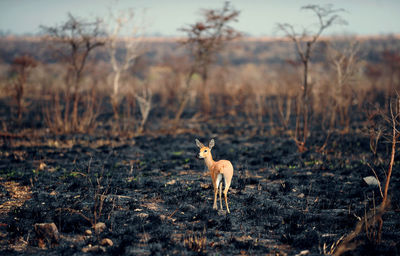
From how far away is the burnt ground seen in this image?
4648 mm

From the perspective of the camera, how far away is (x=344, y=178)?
802 cm

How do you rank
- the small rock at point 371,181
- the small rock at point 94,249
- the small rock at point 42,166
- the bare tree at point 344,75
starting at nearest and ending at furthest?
the small rock at point 94,249 < the small rock at point 371,181 < the small rock at point 42,166 < the bare tree at point 344,75

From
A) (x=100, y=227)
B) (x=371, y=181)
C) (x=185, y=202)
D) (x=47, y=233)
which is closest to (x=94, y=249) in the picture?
(x=100, y=227)

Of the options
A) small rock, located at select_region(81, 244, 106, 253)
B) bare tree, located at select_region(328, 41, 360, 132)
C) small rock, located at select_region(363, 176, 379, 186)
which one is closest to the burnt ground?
small rock, located at select_region(81, 244, 106, 253)

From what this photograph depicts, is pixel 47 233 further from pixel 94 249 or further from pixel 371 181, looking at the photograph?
pixel 371 181

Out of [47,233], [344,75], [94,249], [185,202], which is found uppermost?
[344,75]

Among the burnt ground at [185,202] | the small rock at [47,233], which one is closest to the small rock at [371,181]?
the burnt ground at [185,202]

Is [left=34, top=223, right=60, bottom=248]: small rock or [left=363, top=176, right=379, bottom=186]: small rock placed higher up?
[left=34, top=223, right=60, bottom=248]: small rock

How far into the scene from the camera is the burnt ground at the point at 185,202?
465 cm

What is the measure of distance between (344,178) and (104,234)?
20.4ft

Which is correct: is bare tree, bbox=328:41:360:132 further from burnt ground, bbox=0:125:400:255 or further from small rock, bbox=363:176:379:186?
small rock, bbox=363:176:379:186

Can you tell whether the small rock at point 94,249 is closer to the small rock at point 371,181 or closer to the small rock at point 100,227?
the small rock at point 100,227

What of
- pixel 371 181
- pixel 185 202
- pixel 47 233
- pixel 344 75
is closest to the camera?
pixel 47 233

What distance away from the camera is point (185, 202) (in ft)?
20.9
